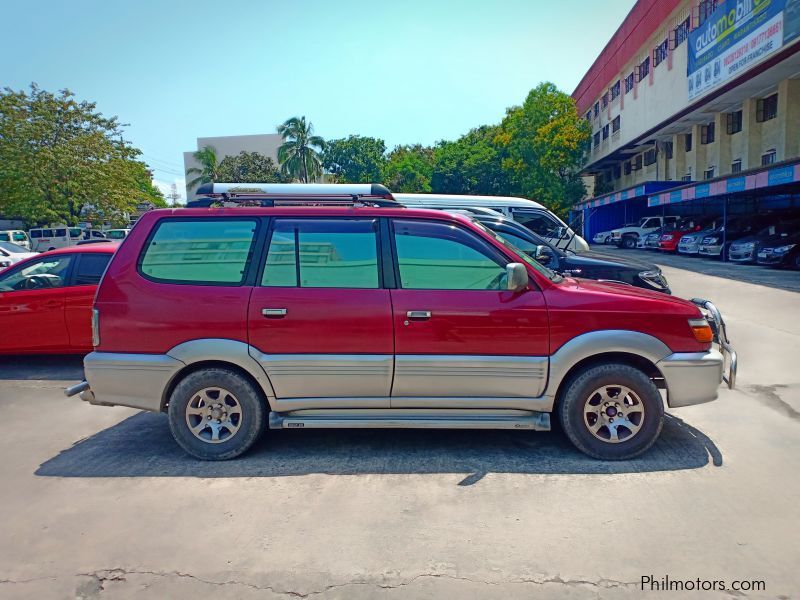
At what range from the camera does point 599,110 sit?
44.9m

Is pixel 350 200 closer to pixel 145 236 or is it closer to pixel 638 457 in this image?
pixel 145 236

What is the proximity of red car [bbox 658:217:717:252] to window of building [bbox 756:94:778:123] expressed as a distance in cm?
454

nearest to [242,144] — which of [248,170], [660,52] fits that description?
[248,170]

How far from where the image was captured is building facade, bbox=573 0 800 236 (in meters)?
19.8

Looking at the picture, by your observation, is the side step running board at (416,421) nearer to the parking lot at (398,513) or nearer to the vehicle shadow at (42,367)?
the parking lot at (398,513)

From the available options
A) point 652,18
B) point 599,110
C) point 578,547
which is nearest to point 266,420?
point 578,547

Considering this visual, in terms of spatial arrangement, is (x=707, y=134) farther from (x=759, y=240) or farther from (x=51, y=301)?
(x=51, y=301)

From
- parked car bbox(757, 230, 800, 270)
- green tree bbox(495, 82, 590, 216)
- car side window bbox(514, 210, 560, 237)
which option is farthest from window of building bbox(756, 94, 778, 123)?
green tree bbox(495, 82, 590, 216)

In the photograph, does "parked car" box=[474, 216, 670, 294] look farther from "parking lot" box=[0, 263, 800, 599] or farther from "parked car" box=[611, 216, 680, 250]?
"parked car" box=[611, 216, 680, 250]

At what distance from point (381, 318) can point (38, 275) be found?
5.47m

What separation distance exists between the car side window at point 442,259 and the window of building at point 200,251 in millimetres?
1234

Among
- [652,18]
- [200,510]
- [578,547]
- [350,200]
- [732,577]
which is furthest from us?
[652,18]

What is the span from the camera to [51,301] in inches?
284

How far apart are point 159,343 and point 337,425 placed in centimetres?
150
